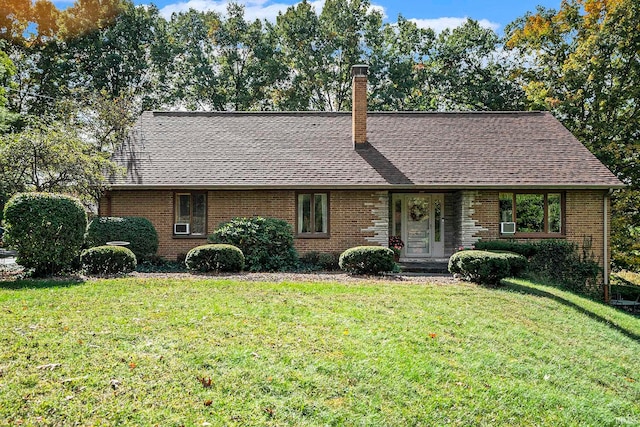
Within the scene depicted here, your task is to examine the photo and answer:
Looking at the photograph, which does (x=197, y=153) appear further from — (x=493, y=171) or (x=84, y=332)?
(x=84, y=332)

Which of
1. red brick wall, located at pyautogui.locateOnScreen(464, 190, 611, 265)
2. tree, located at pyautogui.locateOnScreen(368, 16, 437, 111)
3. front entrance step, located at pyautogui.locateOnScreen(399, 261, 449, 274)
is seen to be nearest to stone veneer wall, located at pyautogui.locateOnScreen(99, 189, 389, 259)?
front entrance step, located at pyautogui.locateOnScreen(399, 261, 449, 274)

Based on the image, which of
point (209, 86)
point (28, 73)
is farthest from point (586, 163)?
point (28, 73)

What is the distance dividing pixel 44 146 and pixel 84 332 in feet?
27.6

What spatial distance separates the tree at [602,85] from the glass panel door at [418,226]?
8.54 meters

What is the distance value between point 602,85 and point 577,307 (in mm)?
14446

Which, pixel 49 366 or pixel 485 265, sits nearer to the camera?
pixel 49 366

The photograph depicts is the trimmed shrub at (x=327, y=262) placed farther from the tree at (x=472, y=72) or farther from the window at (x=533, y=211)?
the tree at (x=472, y=72)

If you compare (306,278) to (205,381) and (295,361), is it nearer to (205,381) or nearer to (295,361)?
(295,361)

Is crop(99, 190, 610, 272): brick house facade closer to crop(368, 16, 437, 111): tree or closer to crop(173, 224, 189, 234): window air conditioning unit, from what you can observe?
crop(173, 224, 189, 234): window air conditioning unit

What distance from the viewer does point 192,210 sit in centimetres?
1605

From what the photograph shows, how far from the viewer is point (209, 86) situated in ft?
106

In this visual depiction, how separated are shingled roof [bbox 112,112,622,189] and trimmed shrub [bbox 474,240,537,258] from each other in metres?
1.84

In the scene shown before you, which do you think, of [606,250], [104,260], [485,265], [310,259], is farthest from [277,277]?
[606,250]

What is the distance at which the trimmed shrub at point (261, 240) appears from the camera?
1437 cm
